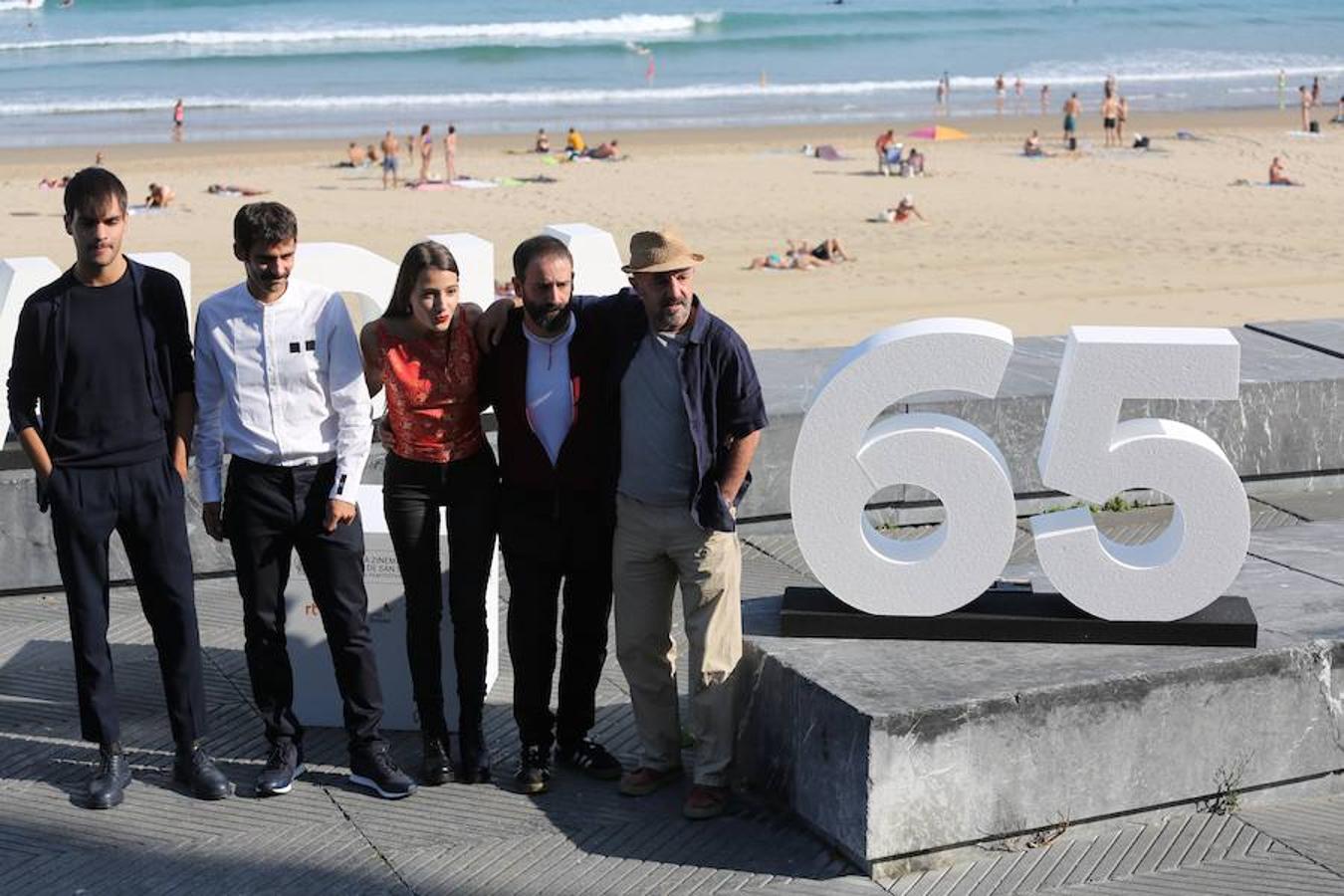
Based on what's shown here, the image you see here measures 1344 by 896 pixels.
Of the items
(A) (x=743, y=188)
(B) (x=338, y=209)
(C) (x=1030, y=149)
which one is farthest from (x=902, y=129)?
(B) (x=338, y=209)

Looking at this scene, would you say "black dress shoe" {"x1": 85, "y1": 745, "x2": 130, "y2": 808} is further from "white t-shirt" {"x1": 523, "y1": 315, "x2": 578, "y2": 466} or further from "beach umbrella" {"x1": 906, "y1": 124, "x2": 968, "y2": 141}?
"beach umbrella" {"x1": 906, "y1": 124, "x2": 968, "y2": 141}

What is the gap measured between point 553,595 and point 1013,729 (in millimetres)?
1551

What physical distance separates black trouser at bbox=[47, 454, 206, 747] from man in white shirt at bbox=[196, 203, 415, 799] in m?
0.17

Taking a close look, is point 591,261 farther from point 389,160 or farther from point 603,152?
point 603,152

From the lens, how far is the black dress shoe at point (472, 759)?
6297 mm

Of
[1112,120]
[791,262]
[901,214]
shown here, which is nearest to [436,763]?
[791,262]

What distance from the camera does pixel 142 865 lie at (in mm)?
5684

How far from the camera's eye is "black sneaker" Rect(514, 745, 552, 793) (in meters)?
6.21

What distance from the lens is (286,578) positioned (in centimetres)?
629

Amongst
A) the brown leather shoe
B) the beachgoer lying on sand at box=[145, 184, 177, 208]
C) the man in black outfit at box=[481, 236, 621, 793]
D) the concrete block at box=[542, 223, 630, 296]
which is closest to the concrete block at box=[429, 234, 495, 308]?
the concrete block at box=[542, 223, 630, 296]

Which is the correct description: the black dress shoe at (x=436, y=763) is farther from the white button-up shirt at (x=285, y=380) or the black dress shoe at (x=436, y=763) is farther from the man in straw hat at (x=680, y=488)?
the white button-up shirt at (x=285, y=380)

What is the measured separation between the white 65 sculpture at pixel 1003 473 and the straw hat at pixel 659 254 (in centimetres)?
72

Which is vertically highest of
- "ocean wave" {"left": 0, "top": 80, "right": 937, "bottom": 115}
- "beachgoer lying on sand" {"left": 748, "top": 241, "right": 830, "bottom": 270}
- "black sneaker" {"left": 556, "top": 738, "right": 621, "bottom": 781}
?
"ocean wave" {"left": 0, "top": 80, "right": 937, "bottom": 115}

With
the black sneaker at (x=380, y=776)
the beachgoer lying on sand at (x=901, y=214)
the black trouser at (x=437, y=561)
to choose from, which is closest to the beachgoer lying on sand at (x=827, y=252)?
the beachgoer lying on sand at (x=901, y=214)
